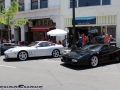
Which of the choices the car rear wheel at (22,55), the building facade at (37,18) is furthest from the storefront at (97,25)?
the car rear wheel at (22,55)

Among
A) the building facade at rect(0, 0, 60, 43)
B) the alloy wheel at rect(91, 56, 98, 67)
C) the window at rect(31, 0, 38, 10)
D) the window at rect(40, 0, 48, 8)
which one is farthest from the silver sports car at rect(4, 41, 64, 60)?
the window at rect(31, 0, 38, 10)

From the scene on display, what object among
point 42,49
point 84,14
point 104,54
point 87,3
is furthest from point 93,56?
point 87,3

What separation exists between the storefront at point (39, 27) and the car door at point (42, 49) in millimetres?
7584

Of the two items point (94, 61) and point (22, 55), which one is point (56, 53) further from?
point (94, 61)

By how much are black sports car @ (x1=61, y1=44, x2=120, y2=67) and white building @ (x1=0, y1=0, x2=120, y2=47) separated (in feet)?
24.6

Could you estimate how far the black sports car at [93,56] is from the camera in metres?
9.59

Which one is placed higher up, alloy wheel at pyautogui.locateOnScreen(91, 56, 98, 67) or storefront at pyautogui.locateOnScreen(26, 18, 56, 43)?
storefront at pyautogui.locateOnScreen(26, 18, 56, 43)

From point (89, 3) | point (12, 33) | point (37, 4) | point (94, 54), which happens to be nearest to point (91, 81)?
point (94, 54)

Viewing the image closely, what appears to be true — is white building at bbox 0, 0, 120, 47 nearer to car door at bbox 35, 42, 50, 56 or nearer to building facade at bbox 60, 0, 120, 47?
building facade at bbox 60, 0, 120, 47

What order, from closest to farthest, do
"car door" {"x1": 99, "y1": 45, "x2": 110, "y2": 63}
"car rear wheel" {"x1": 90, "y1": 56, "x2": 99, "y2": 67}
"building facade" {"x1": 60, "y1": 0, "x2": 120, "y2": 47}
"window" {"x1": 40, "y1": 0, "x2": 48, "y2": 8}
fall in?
"car rear wheel" {"x1": 90, "y1": 56, "x2": 99, "y2": 67} → "car door" {"x1": 99, "y1": 45, "x2": 110, "y2": 63} → "building facade" {"x1": 60, "y1": 0, "x2": 120, "y2": 47} → "window" {"x1": 40, "y1": 0, "x2": 48, "y2": 8}

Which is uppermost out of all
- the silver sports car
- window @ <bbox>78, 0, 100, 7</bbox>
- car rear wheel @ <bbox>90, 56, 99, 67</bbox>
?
window @ <bbox>78, 0, 100, 7</bbox>

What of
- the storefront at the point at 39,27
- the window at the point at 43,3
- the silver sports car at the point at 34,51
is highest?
the window at the point at 43,3

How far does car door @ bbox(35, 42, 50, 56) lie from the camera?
42.7ft

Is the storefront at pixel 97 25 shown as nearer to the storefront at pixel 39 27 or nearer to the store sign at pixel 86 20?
the store sign at pixel 86 20
